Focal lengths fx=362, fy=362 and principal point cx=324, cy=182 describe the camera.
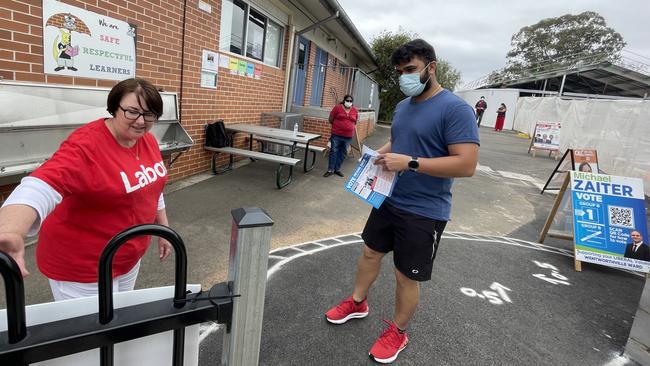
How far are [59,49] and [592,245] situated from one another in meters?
6.23

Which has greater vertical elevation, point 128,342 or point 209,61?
point 209,61

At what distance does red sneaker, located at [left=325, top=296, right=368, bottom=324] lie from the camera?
2777 mm

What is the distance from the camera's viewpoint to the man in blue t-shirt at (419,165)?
2.04 metres

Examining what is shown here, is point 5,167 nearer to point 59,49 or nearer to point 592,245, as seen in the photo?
point 59,49

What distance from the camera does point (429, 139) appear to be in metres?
2.15

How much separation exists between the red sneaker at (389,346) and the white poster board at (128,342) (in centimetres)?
164

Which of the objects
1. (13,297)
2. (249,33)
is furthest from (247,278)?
(249,33)

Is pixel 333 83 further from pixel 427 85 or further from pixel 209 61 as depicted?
pixel 427 85

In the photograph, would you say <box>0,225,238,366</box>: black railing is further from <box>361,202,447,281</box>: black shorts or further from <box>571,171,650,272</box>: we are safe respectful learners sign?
<box>571,171,650,272</box>: we are safe respectful learners sign

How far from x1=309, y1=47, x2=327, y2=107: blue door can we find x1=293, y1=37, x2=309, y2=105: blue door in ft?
2.41

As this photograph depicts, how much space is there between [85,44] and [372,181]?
11.7ft

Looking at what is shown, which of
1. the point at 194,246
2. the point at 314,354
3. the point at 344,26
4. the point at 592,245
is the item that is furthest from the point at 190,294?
the point at 344,26

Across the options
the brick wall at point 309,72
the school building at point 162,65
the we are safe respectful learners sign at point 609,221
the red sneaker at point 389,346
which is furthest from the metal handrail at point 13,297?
the brick wall at point 309,72

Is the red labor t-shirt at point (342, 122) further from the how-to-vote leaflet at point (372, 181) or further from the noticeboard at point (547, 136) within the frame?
the noticeboard at point (547, 136)
